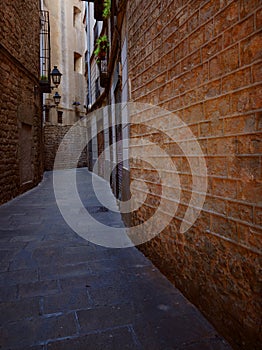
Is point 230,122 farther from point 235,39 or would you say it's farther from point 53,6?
point 53,6

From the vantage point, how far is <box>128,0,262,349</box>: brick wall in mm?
1617

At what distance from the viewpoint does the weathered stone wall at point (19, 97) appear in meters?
6.80

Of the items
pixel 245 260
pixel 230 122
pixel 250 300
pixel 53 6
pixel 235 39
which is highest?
pixel 53 6

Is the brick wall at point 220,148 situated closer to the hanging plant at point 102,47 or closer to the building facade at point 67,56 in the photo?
the hanging plant at point 102,47

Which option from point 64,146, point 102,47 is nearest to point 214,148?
point 102,47

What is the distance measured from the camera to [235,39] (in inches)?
68.2

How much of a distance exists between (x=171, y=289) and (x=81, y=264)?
107cm

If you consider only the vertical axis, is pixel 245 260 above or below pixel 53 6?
below

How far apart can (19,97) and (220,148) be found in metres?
7.24

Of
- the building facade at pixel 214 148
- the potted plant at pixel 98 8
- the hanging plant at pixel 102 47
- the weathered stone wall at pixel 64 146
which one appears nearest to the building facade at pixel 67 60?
the weathered stone wall at pixel 64 146

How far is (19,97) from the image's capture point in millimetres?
7945

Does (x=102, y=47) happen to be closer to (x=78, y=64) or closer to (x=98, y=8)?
(x=98, y=8)

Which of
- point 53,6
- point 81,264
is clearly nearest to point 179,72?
point 81,264

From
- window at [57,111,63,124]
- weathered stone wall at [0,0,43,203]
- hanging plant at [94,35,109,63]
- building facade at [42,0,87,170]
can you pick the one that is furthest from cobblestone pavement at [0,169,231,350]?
window at [57,111,63,124]
